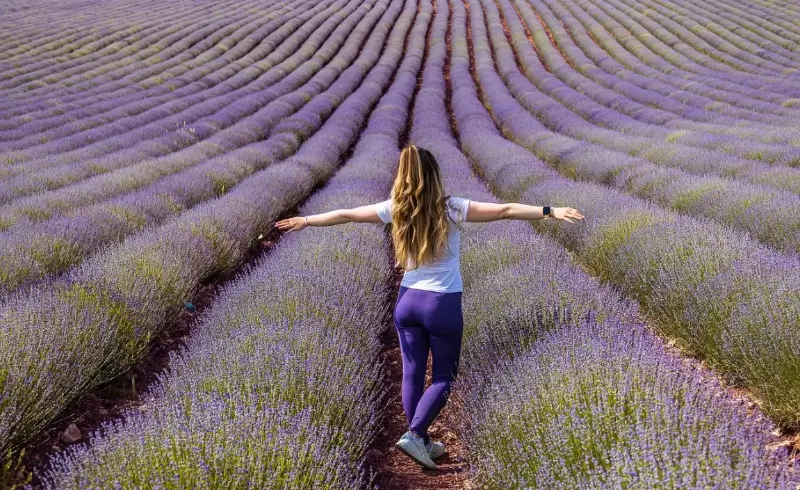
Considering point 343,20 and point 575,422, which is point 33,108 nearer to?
point 575,422

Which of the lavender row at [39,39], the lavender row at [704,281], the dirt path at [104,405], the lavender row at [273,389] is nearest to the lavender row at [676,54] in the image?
the lavender row at [704,281]

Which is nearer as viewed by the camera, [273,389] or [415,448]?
[273,389]

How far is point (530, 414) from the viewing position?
7.91 ft

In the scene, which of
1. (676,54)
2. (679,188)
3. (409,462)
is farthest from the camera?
(676,54)

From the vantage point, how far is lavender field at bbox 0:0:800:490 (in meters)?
2.12

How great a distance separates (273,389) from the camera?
261cm

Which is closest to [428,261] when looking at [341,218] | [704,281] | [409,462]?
[341,218]

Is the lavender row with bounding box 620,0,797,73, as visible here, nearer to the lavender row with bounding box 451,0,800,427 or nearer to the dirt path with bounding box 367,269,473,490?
the lavender row with bounding box 451,0,800,427

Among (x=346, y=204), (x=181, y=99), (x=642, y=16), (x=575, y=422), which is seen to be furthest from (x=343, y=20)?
(x=575, y=422)

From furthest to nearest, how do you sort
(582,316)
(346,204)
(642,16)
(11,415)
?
(642,16) < (346,204) < (582,316) < (11,415)

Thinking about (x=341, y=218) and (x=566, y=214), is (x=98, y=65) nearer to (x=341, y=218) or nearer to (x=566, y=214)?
(x=341, y=218)

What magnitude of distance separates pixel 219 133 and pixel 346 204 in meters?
6.74

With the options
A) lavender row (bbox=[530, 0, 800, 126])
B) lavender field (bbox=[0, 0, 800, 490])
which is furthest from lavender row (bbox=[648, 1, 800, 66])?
lavender field (bbox=[0, 0, 800, 490])

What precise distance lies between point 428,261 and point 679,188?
14.8 ft
